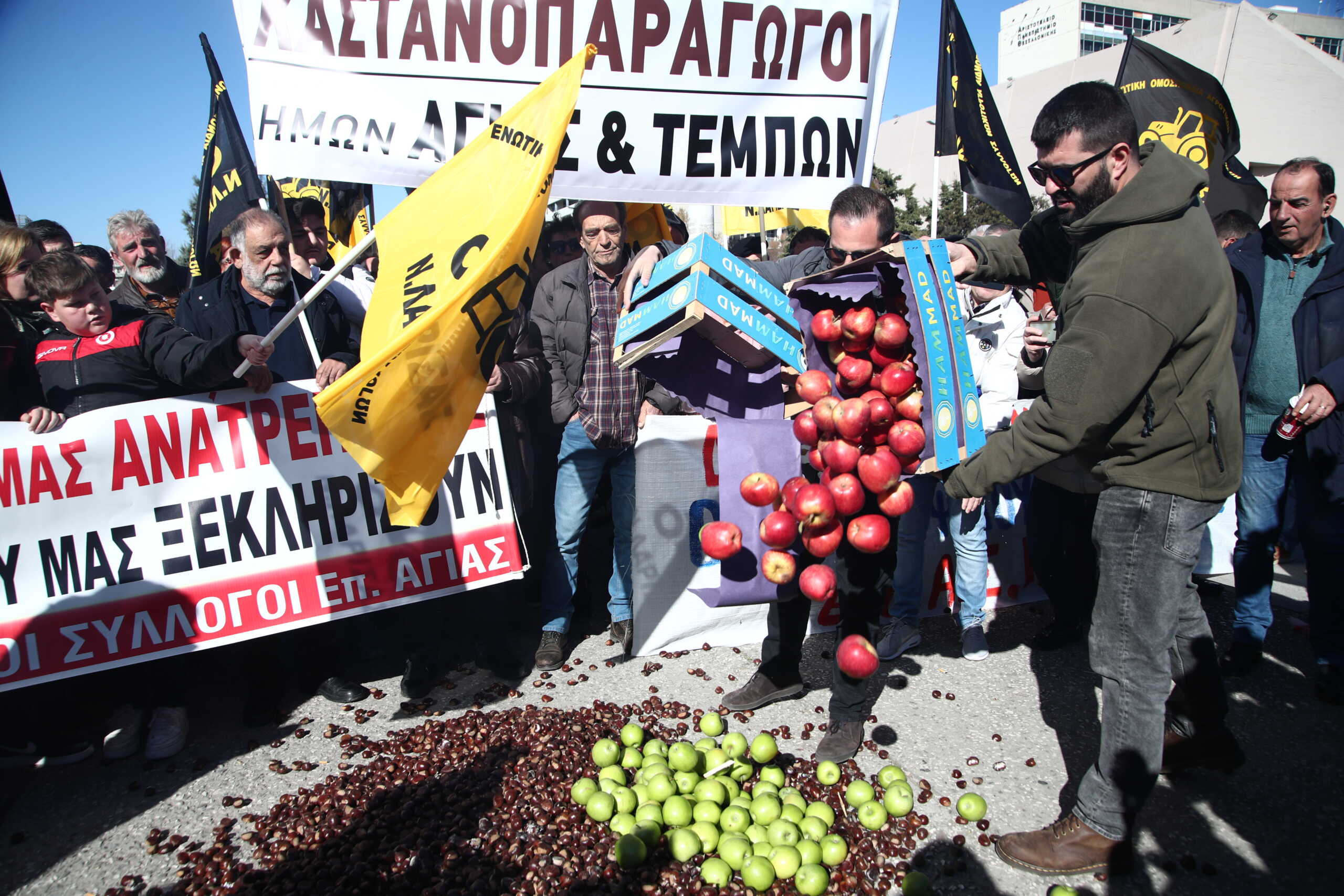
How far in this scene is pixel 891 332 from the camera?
313cm

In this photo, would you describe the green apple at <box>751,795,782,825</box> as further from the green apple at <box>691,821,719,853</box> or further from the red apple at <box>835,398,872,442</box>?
the red apple at <box>835,398,872,442</box>

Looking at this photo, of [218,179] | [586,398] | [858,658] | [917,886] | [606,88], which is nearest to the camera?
[917,886]

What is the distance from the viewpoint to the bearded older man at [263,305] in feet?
14.0

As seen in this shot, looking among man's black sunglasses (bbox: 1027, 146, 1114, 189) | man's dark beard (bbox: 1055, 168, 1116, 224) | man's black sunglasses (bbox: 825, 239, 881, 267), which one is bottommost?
man's black sunglasses (bbox: 825, 239, 881, 267)

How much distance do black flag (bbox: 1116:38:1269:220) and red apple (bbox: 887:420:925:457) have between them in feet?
16.3

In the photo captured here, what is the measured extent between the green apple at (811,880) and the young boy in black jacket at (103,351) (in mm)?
3561

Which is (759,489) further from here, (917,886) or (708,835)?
(917,886)

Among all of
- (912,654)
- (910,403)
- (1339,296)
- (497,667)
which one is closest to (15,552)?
(497,667)

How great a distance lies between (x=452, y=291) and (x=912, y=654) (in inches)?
153

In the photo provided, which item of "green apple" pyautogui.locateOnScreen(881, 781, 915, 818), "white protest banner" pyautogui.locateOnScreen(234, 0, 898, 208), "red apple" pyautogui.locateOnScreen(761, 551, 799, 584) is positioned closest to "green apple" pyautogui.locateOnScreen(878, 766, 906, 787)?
"green apple" pyautogui.locateOnScreen(881, 781, 915, 818)

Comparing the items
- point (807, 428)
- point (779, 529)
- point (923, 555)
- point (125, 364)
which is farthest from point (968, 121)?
point (125, 364)

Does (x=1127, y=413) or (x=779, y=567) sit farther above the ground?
(x=1127, y=413)

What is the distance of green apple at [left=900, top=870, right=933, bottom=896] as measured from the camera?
2.82m

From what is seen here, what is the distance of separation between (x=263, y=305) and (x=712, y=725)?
11.8ft
